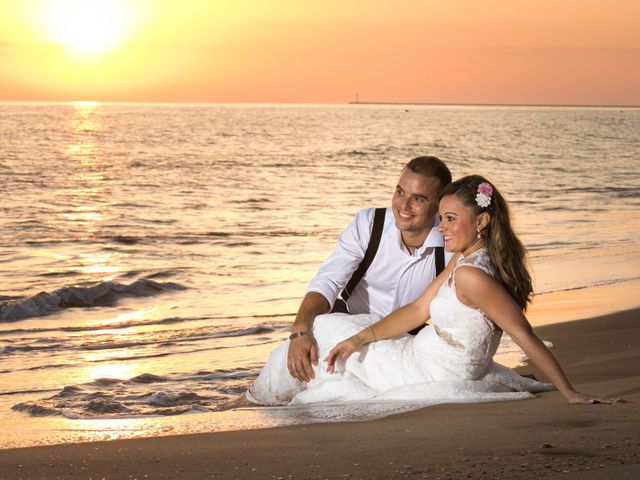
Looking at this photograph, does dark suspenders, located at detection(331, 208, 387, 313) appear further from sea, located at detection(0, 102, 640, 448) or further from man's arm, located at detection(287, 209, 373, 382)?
sea, located at detection(0, 102, 640, 448)

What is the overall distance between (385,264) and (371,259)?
91 millimetres

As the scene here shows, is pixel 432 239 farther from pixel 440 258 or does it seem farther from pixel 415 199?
pixel 415 199

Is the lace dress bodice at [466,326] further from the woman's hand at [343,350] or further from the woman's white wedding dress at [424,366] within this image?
the woman's hand at [343,350]

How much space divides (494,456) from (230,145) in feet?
167

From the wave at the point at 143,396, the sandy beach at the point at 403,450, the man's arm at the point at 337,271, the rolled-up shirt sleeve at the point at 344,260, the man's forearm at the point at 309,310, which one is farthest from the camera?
the wave at the point at 143,396

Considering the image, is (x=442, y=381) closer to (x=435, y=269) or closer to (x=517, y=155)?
(x=435, y=269)

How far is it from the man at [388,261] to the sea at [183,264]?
0.62m

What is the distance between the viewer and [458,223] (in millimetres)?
5031

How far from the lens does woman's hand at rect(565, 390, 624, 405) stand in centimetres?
469

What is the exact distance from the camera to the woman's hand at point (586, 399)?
4.69m

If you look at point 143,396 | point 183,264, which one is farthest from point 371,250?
point 183,264

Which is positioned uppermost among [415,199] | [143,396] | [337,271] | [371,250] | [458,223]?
[415,199]

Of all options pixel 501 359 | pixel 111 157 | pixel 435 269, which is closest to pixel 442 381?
pixel 435 269

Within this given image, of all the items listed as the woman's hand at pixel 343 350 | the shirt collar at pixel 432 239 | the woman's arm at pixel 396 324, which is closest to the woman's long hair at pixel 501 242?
the woman's arm at pixel 396 324
